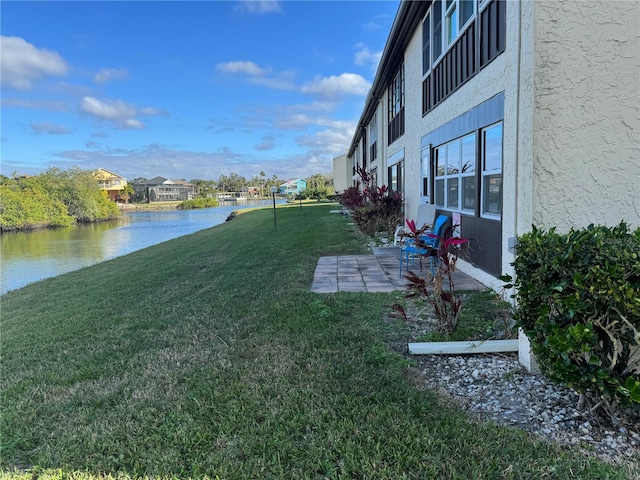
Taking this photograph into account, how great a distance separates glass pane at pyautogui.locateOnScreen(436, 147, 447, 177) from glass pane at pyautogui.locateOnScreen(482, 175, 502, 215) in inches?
79.1

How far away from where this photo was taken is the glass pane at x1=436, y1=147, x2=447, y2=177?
7372 mm

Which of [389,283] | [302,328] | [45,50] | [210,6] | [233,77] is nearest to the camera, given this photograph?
[302,328]

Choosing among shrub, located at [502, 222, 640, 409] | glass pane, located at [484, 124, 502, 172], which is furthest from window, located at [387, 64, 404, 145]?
shrub, located at [502, 222, 640, 409]

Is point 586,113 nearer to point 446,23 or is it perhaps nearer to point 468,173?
point 468,173

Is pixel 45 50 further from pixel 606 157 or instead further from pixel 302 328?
pixel 606 157

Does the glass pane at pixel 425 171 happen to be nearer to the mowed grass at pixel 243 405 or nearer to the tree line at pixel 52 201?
the mowed grass at pixel 243 405

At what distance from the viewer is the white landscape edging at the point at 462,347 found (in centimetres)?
323

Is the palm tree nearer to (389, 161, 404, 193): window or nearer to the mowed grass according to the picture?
(389, 161, 404, 193): window

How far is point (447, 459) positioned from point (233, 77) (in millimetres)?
25666

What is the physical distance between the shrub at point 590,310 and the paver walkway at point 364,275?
3173mm

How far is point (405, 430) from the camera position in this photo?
2.24 metres

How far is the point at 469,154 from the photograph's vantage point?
6.00 metres

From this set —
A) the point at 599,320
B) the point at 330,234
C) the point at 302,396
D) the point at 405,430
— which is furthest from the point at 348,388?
the point at 330,234

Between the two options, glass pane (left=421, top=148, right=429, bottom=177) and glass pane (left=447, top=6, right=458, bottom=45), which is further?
glass pane (left=421, top=148, right=429, bottom=177)
